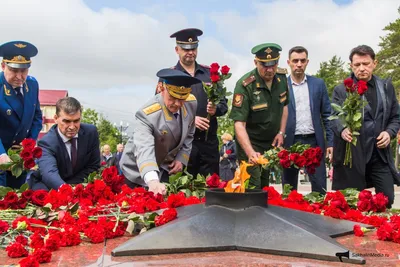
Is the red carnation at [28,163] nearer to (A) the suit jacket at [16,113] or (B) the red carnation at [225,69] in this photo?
(A) the suit jacket at [16,113]

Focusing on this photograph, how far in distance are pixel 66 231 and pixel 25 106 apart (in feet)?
10.4

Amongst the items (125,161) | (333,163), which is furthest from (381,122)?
(125,161)

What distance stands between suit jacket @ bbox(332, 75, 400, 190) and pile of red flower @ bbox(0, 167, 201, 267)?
5.49 feet

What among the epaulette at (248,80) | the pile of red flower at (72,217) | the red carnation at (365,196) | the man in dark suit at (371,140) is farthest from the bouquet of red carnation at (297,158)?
the epaulette at (248,80)


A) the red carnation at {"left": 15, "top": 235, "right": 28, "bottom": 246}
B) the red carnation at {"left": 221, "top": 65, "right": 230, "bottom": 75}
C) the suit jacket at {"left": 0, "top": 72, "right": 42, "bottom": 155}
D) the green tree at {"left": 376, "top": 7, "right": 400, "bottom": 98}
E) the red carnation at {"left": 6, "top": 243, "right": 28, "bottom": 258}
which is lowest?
the red carnation at {"left": 6, "top": 243, "right": 28, "bottom": 258}

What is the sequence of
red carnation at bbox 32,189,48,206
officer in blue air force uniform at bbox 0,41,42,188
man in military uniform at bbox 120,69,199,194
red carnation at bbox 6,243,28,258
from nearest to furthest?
red carnation at bbox 6,243,28,258 < red carnation at bbox 32,189,48,206 < man in military uniform at bbox 120,69,199,194 < officer in blue air force uniform at bbox 0,41,42,188

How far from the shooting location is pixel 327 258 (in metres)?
2.63

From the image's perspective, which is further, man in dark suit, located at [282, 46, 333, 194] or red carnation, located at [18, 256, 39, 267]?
man in dark suit, located at [282, 46, 333, 194]

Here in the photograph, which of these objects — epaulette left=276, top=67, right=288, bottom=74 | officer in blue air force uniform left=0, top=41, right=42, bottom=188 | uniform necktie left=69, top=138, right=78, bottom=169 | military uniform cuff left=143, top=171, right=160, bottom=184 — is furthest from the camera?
epaulette left=276, top=67, right=288, bottom=74

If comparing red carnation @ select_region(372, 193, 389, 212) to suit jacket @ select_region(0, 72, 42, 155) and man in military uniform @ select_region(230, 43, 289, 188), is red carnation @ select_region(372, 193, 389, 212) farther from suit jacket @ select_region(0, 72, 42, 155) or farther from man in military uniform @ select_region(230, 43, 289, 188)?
suit jacket @ select_region(0, 72, 42, 155)

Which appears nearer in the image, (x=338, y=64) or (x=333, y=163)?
(x=333, y=163)

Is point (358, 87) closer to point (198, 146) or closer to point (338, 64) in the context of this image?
point (198, 146)

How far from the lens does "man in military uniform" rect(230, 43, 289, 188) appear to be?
17.8 ft

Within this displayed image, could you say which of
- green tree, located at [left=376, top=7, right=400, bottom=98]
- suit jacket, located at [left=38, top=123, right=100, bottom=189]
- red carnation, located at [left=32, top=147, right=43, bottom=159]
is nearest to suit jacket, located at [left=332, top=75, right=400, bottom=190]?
suit jacket, located at [left=38, top=123, right=100, bottom=189]
